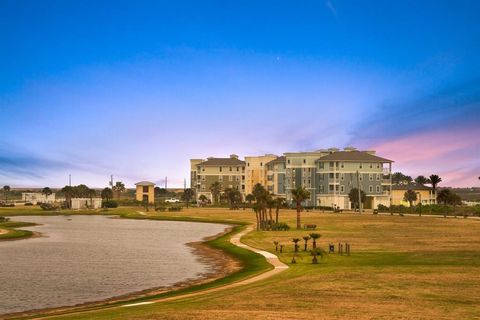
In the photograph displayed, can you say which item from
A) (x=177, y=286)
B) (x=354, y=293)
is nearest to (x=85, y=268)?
(x=177, y=286)

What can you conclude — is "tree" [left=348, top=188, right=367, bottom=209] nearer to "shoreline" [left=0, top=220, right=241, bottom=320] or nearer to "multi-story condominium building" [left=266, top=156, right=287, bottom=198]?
"multi-story condominium building" [left=266, top=156, right=287, bottom=198]

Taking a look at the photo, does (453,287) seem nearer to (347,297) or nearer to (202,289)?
(347,297)

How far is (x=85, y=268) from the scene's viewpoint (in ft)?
158

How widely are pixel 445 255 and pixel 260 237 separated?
1172 inches

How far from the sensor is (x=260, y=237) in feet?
238

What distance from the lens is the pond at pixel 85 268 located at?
3528 centimetres

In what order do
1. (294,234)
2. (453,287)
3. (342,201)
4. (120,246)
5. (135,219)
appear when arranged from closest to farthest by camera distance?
1. (453,287)
2. (120,246)
3. (294,234)
4. (135,219)
5. (342,201)

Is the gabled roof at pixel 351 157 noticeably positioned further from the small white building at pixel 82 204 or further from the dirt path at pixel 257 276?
the dirt path at pixel 257 276

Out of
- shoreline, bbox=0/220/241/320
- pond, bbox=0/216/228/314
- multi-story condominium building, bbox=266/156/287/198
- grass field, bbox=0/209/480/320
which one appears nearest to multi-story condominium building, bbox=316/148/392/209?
multi-story condominium building, bbox=266/156/287/198

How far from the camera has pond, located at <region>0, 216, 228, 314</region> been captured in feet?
116

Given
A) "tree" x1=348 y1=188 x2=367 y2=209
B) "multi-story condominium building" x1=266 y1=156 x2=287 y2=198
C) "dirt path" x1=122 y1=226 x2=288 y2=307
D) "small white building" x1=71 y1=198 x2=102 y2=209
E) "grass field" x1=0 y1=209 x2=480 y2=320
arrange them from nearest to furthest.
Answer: "grass field" x1=0 y1=209 x2=480 y2=320
"dirt path" x1=122 y1=226 x2=288 y2=307
"tree" x1=348 y1=188 x2=367 y2=209
"multi-story condominium building" x1=266 y1=156 x2=287 y2=198
"small white building" x1=71 y1=198 x2=102 y2=209

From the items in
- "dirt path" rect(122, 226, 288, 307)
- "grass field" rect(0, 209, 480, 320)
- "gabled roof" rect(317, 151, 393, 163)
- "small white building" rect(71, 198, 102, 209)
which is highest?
"gabled roof" rect(317, 151, 393, 163)

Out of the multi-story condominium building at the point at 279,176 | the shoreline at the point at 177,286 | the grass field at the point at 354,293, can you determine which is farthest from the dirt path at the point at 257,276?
the multi-story condominium building at the point at 279,176

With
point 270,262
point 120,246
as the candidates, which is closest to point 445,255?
point 270,262
